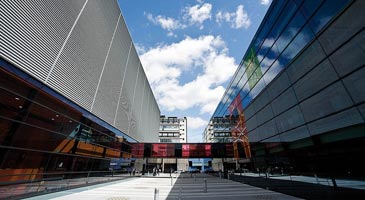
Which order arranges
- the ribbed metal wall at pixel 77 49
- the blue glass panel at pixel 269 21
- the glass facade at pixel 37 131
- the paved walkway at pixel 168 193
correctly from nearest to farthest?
the glass facade at pixel 37 131
the ribbed metal wall at pixel 77 49
the paved walkway at pixel 168 193
the blue glass panel at pixel 269 21

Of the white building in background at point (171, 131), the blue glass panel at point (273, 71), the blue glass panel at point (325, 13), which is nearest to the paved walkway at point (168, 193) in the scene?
the blue glass panel at point (273, 71)

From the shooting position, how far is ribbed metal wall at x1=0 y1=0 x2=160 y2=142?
885 centimetres

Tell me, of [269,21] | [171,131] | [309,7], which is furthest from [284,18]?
[171,131]

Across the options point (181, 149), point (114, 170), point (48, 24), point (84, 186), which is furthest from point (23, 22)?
point (181, 149)

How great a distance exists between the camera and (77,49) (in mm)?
13266

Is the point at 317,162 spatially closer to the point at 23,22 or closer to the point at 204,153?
the point at 23,22

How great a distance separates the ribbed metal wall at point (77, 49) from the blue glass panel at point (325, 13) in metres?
15.4

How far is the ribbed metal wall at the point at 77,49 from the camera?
8852 millimetres

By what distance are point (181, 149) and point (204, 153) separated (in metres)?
4.73

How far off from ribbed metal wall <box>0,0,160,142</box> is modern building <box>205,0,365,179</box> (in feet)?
50.6

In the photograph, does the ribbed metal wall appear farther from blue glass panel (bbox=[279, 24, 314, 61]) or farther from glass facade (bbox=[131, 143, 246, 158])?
blue glass panel (bbox=[279, 24, 314, 61])

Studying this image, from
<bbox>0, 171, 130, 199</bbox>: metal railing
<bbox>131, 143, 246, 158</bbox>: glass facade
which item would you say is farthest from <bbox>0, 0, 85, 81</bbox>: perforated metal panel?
<bbox>131, 143, 246, 158</bbox>: glass facade

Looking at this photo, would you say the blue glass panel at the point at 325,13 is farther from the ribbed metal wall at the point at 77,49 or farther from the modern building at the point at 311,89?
the ribbed metal wall at the point at 77,49

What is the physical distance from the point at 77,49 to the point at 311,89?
1641 cm
